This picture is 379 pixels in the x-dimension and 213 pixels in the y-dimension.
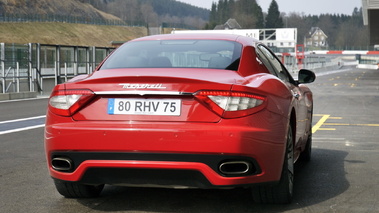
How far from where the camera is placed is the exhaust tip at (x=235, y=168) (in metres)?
4.82

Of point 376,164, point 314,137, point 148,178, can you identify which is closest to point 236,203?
point 148,178

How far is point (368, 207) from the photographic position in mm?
5402

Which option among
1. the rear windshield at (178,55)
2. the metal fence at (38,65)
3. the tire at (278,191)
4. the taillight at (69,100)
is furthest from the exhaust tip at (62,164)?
the metal fence at (38,65)

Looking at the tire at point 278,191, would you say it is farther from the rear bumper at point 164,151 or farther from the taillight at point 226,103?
the taillight at point 226,103

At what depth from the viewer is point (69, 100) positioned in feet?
16.6

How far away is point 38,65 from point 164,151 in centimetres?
2244

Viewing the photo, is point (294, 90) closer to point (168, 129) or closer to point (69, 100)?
point (168, 129)

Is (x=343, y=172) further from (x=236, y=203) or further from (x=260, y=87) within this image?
(x=260, y=87)

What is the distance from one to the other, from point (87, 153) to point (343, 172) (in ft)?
10.9

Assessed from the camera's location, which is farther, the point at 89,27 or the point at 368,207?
the point at 89,27

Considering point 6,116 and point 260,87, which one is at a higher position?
point 260,87

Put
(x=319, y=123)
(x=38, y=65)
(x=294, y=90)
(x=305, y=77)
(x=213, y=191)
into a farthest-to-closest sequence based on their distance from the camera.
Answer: (x=38, y=65), (x=319, y=123), (x=305, y=77), (x=294, y=90), (x=213, y=191)

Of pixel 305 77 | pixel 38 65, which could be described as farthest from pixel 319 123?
pixel 38 65

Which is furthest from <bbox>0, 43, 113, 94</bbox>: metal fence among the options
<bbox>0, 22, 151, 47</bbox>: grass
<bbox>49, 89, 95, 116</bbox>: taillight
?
<bbox>0, 22, 151, 47</bbox>: grass
